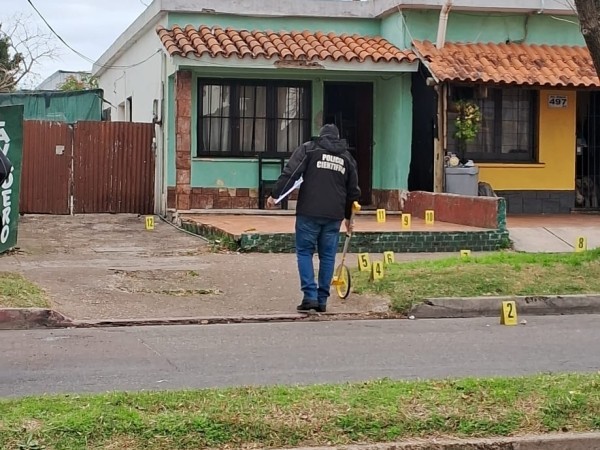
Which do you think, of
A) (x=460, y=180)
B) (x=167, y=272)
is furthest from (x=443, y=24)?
(x=167, y=272)

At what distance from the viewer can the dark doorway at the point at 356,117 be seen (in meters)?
19.5

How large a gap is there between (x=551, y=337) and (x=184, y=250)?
652 cm

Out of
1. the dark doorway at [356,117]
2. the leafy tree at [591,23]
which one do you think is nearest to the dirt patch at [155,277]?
the leafy tree at [591,23]

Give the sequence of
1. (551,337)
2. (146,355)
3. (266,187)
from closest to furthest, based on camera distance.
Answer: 1. (146,355)
2. (551,337)
3. (266,187)

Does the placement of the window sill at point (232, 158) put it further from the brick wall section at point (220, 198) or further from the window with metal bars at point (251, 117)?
the brick wall section at point (220, 198)

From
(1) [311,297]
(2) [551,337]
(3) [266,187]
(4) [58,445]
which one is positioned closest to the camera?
(4) [58,445]

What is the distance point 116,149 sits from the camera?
64.4 feet

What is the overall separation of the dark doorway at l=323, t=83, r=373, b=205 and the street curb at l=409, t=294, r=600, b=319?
8889 millimetres

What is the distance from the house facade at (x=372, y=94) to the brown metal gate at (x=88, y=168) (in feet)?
1.91

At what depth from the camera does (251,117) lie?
19.0 metres

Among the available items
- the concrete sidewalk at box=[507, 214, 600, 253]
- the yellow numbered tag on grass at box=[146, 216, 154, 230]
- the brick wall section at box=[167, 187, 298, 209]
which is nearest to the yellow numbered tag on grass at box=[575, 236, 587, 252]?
the concrete sidewalk at box=[507, 214, 600, 253]

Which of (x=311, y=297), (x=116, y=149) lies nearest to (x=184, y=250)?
(x=311, y=297)

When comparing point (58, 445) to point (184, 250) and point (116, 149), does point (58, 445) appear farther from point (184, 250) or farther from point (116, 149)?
point (116, 149)

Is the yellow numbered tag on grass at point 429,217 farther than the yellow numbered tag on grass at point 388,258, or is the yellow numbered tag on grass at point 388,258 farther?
the yellow numbered tag on grass at point 429,217
